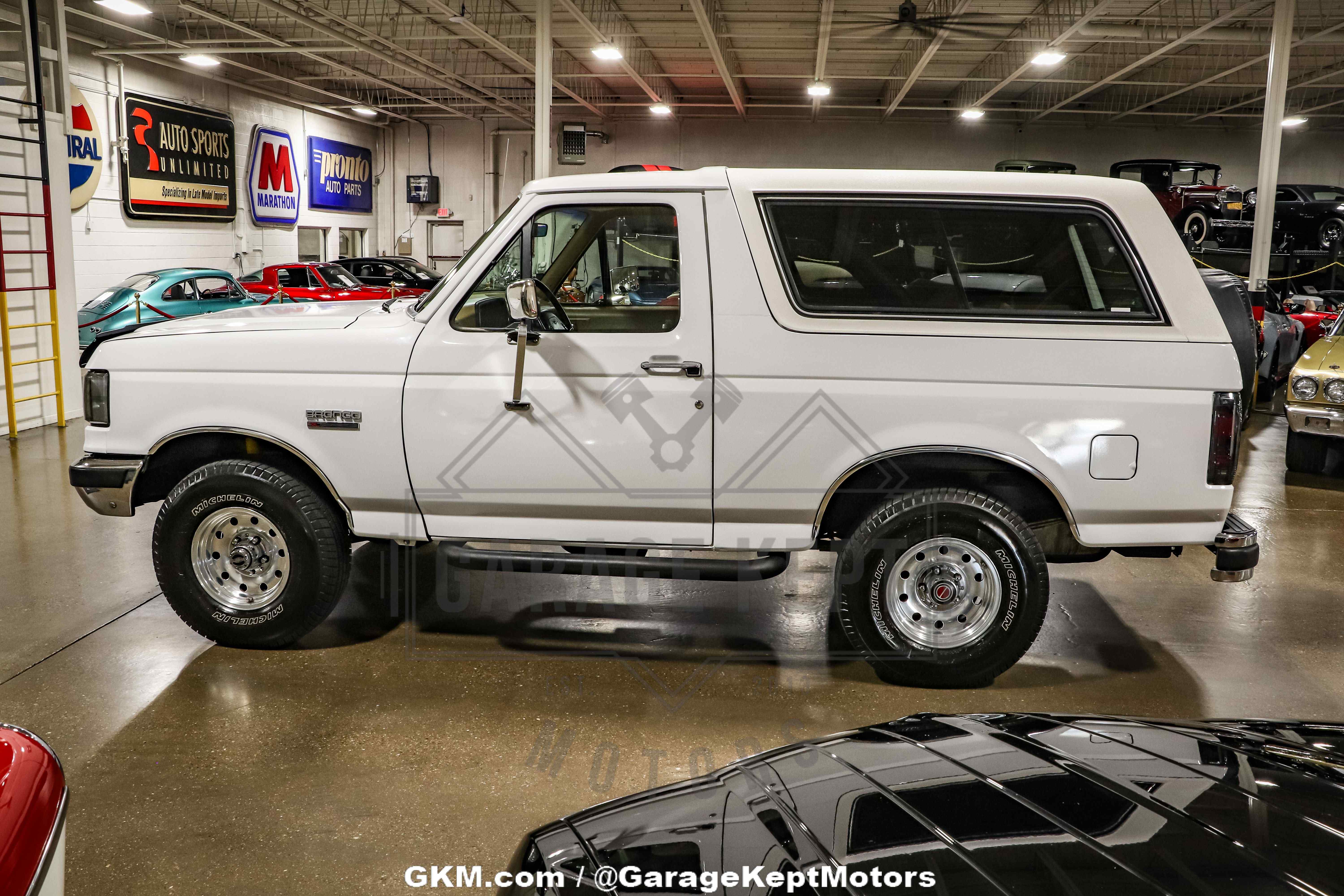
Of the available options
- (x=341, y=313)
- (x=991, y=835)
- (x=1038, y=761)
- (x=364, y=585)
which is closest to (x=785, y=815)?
(x=991, y=835)

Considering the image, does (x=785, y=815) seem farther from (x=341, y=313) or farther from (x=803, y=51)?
(x=803, y=51)

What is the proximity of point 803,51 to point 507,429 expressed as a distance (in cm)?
1927

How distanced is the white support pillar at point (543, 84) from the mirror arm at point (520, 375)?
29.8ft

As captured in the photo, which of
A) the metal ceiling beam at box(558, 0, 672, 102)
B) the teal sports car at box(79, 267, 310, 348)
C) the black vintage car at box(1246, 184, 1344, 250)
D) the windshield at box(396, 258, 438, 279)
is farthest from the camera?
the windshield at box(396, 258, 438, 279)

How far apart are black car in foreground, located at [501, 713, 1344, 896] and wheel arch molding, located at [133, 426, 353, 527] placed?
300 cm

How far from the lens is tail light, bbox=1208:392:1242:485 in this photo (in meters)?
3.93

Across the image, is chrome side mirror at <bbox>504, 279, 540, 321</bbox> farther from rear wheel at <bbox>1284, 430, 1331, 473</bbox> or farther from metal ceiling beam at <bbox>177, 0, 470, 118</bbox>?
metal ceiling beam at <bbox>177, 0, 470, 118</bbox>

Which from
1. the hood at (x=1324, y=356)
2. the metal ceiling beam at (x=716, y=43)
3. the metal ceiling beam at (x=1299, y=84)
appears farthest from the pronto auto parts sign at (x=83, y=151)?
the metal ceiling beam at (x=1299, y=84)

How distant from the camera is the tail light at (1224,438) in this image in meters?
3.93

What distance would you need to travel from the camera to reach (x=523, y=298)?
3.79 m

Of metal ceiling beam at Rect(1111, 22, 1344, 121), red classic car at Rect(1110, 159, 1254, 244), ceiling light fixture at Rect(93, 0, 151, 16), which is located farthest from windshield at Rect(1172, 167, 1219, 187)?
ceiling light fixture at Rect(93, 0, 151, 16)

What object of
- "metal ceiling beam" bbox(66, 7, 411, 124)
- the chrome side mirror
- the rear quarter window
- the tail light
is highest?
"metal ceiling beam" bbox(66, 7, 411, 124)

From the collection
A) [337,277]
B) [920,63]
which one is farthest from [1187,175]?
[337,277]

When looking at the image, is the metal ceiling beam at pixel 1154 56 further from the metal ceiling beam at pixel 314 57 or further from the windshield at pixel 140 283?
the windshield at pixel 140 283
